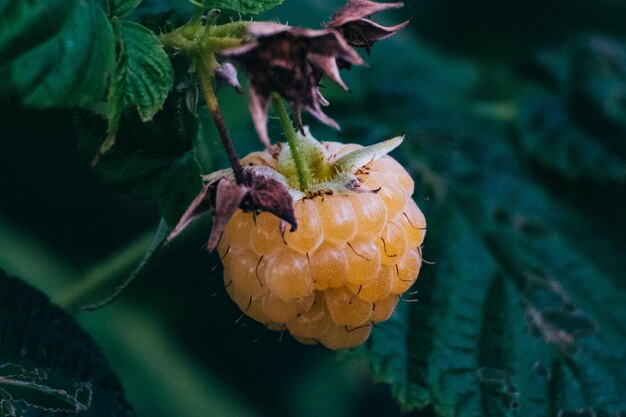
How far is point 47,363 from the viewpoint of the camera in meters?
0.64

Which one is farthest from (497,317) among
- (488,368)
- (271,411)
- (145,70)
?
(145,70)

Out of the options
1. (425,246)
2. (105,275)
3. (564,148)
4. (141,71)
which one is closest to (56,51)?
(141,71)

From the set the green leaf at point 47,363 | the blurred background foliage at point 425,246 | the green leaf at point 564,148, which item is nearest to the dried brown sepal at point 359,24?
the blurred background foliage at point 425,246

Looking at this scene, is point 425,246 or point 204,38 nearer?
point 204,38

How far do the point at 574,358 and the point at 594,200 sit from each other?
14.4 inches

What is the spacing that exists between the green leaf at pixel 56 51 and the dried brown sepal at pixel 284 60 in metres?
0.09

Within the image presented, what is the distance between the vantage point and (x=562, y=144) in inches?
48.1

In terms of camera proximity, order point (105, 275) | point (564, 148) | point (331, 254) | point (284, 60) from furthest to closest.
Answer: point (564, 148) → point (105, 275) → point (331, 254) → point (284, 60)

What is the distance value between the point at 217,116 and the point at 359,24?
0.11m

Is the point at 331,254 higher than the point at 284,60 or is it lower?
lower

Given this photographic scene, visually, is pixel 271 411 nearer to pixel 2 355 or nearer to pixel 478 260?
pixel 478 260

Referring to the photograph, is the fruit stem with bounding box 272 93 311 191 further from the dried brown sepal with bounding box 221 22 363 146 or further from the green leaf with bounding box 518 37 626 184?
the green leaf with bounding box 518 37 626 184

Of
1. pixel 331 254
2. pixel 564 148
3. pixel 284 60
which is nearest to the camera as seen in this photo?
pixel 284 60

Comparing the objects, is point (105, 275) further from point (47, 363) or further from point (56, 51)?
point (56, 51)
